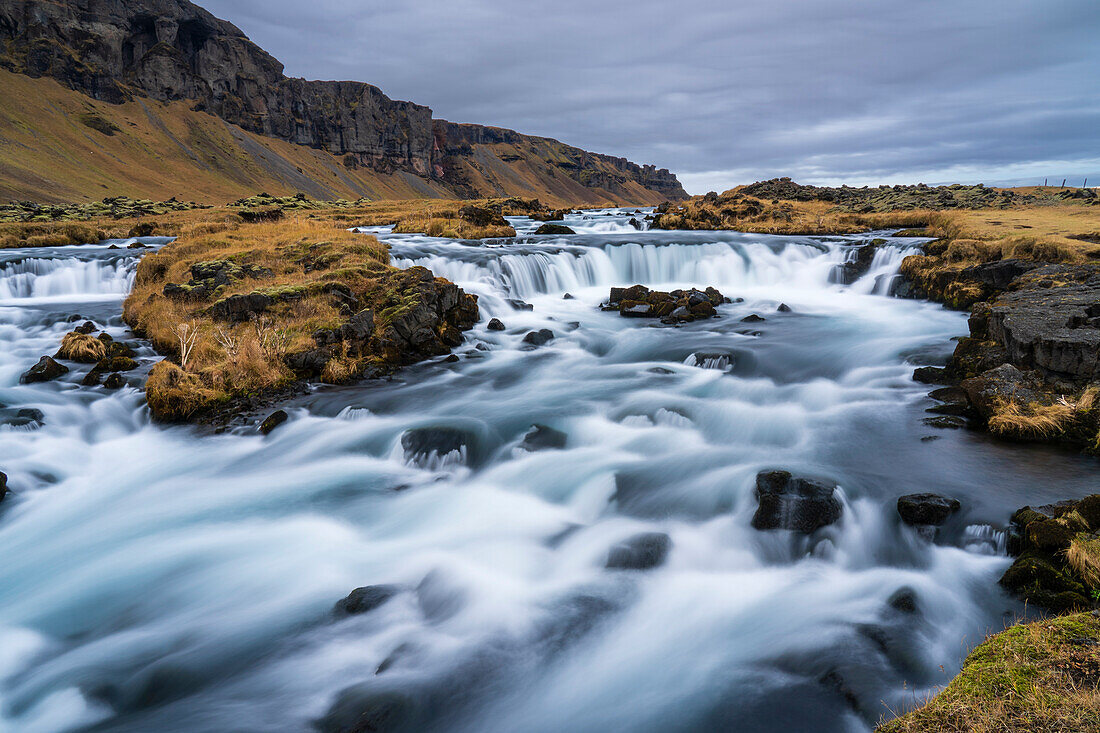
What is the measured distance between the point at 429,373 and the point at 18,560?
8.09 meters

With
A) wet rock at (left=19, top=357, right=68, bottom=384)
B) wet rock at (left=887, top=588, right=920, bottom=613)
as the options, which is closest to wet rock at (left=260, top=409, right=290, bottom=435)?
wet rock at (left=19, top=357, right=68, bottom=384)

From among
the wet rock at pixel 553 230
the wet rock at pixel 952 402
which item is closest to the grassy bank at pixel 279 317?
the wet rock at pixel 952 402

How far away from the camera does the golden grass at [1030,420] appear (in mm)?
8382

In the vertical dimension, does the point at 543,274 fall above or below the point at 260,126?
below

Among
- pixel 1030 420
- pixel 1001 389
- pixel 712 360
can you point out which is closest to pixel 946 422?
pixel 1001 389

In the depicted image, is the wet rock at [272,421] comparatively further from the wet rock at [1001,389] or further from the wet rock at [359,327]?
the wet rock at [1001,389]

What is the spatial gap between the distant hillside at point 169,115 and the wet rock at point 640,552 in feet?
271

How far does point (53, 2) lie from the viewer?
111 metres

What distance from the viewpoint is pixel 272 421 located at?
10.8 meters

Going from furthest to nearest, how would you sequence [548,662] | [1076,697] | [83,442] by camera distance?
[83,442], [548,662], [1076,697]

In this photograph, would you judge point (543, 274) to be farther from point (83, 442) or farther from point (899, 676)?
point (899, 676)

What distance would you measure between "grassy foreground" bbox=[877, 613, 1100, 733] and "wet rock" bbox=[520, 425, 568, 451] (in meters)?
7.59

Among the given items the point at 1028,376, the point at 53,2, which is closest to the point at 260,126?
the point at 53,2

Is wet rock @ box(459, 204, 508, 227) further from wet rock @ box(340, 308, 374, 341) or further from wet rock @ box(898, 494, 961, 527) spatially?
wet rock @ box(898, 494, 961, 527)
